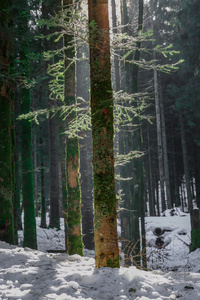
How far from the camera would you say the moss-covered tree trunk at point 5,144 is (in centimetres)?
625

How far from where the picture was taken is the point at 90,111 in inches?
217

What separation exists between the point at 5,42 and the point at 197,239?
9.95 metres

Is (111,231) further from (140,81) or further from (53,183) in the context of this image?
(140,81)

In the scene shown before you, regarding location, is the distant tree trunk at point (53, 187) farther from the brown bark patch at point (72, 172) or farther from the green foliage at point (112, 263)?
the green foliage at point (112, 263)

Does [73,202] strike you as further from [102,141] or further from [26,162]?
[26,162]

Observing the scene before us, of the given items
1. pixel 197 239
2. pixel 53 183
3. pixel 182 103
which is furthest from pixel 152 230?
pixel 182 103

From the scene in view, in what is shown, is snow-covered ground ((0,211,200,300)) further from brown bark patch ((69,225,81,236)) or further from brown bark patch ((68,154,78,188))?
brown bark patch ((68,154,78,188))

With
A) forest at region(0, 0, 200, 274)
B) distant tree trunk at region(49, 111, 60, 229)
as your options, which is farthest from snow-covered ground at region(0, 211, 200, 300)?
distant tree trunk at region(49, 111, 60, 229)

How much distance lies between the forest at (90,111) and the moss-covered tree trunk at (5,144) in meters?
0.02

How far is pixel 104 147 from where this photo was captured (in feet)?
14.4

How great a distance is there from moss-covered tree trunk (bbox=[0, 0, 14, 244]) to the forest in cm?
2

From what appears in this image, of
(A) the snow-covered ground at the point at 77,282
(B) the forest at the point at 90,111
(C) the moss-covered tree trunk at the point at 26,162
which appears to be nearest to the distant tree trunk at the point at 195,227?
(B) the forest at the point at 90,111

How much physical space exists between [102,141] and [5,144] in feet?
10.6

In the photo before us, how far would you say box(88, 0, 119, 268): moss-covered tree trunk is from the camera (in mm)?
4223
